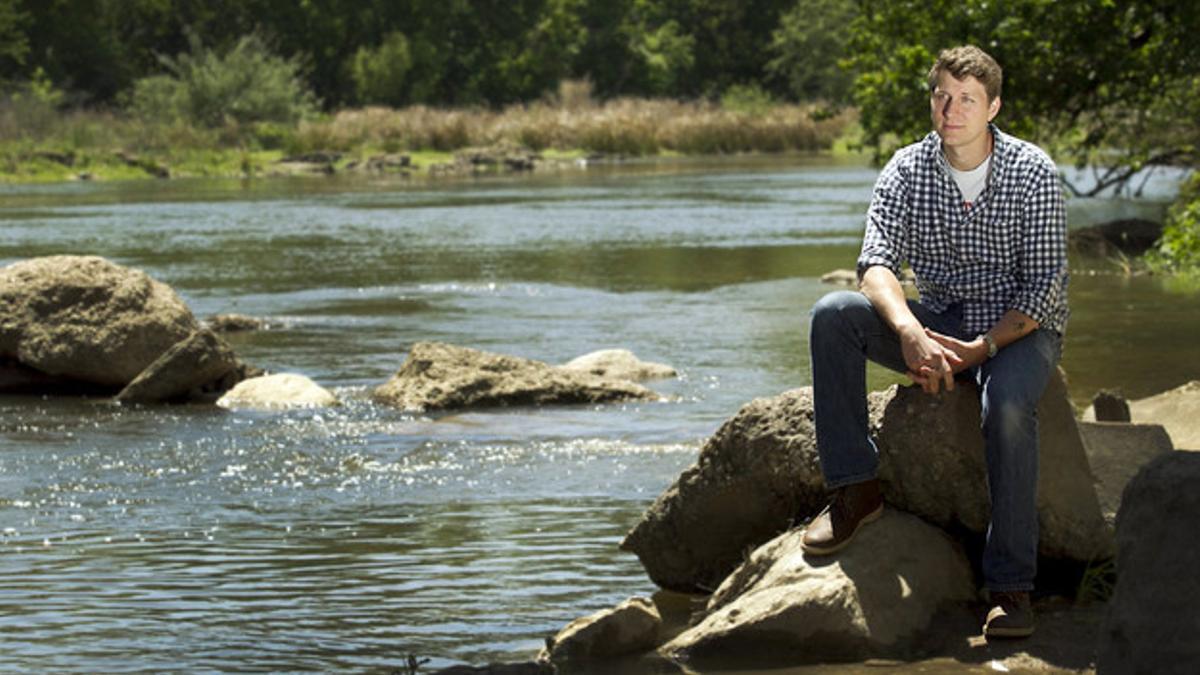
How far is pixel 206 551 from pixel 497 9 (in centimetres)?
7551

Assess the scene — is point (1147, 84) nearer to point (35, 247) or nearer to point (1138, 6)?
point (1138, 6)

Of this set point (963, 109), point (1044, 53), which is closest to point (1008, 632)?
point (963, 109)

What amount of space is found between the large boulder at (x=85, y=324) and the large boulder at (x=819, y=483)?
25.0 ft

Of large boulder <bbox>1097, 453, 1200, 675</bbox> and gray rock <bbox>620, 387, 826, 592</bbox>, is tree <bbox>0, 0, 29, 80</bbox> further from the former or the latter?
large boulder <bbox>1097, 453, 1200, 675</bbox>

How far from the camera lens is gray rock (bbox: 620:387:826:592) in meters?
6.95

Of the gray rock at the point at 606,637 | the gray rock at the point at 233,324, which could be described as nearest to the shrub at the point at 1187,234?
the gray rock at the point at 233,324

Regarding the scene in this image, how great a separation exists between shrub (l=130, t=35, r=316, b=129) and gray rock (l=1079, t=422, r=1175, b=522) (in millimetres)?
54974

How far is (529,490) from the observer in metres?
10.3

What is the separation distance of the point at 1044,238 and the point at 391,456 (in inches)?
226

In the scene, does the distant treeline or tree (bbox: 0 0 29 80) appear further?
the distant treeline

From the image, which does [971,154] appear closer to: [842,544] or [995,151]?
[995,151]

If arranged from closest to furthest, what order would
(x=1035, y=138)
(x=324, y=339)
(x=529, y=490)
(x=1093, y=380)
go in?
(x=529, y=490), (x=1093, y=380), (x=324, y=339), (x=1035, y=138)

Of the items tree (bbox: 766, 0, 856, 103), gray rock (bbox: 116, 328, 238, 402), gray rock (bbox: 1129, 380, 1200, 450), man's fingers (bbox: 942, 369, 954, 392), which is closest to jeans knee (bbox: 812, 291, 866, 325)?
man's fingers (bbox: 942, 369, 954, 392)

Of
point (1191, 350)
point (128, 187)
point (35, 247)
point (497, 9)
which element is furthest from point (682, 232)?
point (497, 9)
